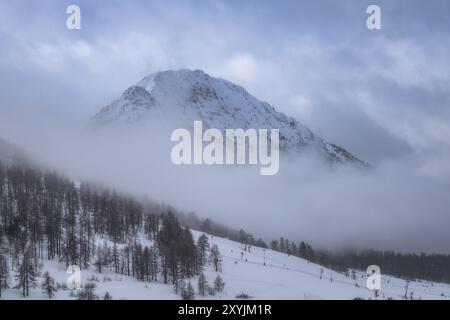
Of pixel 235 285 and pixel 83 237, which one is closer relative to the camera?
pixel 235 285

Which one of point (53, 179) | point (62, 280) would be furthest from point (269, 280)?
point (53, 179)

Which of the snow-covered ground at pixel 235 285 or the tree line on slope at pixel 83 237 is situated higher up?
the tree line on slope at pixel 83 237

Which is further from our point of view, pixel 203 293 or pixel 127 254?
pixel 127 254

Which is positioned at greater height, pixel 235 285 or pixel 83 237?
pixel 83 237

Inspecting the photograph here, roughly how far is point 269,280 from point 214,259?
14.1m

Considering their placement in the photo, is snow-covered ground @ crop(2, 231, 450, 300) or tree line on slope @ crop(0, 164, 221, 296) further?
tree line on slope @ crop(0, 164, 221, 296)

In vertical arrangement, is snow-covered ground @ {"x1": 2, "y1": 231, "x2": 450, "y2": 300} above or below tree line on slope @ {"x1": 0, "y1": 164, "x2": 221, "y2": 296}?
below

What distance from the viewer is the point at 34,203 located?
5881 inches

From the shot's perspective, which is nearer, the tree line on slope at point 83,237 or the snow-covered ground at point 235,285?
the snow-covered ground at point 235,285

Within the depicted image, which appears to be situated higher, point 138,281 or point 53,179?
point 53,179
